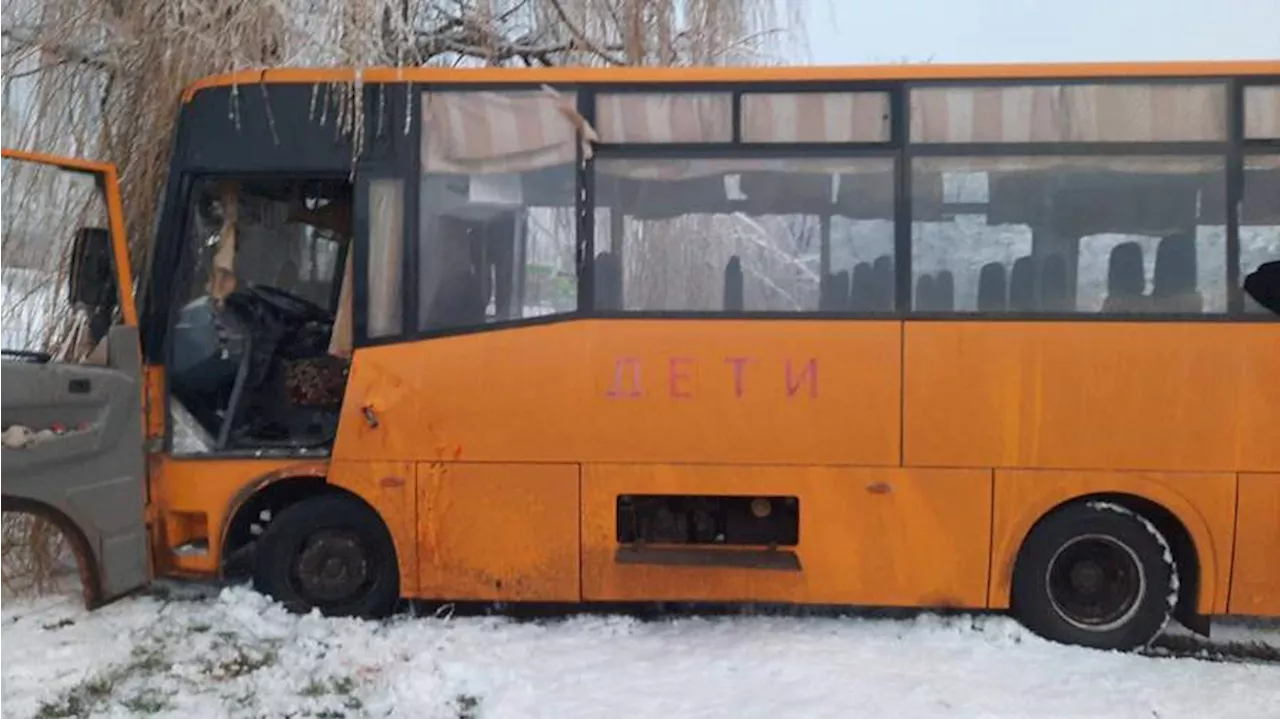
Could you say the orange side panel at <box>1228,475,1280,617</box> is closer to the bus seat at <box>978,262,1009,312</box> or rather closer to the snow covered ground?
the snow covered ground

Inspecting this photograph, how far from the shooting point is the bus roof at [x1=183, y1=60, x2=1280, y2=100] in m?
5.36

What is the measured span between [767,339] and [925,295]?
86cm

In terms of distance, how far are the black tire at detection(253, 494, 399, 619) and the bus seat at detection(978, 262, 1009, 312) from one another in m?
3.46

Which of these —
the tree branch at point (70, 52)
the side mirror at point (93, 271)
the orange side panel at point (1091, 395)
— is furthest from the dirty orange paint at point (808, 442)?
the tree branch at point (70, 52)

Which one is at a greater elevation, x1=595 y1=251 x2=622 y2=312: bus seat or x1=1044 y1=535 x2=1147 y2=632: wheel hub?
x1=595 y1=251 x2=622 y2=312: bus seat

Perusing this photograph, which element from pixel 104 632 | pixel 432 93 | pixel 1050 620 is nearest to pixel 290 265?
pixel 432 93

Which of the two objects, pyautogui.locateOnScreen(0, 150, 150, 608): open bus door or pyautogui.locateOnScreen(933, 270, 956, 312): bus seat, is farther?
pyautogui.locateOnScreen(933, 270, 956, 312): bus seat

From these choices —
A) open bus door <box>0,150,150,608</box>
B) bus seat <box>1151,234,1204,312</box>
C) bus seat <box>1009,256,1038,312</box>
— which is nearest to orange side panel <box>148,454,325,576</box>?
open bus door <box>0,150,150,608</box>

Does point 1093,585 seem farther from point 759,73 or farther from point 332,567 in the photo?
point 332,567

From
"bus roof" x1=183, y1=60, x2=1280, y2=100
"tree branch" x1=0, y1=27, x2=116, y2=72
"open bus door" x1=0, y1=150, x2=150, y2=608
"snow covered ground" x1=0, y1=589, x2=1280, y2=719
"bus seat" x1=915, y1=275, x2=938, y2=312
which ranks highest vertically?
"tree branch" x1=0, y1=27, x2=116, y2=72

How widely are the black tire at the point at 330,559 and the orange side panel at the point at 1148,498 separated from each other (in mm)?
3296

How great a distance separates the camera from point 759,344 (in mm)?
5473

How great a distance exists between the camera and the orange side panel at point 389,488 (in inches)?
222

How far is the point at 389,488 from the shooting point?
18.5ft
